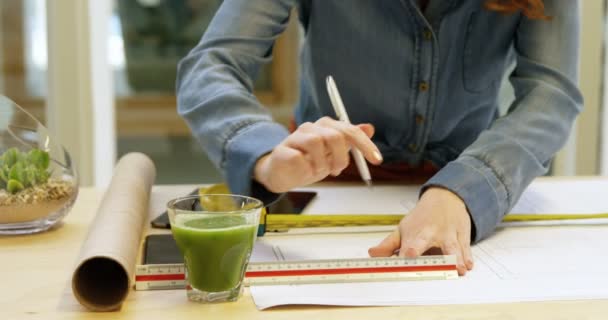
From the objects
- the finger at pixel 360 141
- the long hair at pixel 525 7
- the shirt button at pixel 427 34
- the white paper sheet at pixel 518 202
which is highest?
the long hair at pixel 525 7

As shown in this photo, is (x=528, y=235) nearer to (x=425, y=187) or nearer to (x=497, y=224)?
(x=497, y=224)

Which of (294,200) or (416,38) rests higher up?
(416,38)

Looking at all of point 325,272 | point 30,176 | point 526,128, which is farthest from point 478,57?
point 30,176


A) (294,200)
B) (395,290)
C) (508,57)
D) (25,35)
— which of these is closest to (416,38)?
(508,57)

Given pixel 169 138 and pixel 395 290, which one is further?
pixel 169 138

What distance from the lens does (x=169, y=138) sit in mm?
3922

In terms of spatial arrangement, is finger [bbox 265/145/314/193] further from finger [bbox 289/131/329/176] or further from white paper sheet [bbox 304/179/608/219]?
white paper sheet [bbox 304/179/608/219]

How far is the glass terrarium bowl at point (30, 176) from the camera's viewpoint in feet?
3.69

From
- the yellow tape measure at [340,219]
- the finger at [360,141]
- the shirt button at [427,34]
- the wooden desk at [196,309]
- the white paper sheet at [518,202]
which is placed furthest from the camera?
the shirt button at [427,34]

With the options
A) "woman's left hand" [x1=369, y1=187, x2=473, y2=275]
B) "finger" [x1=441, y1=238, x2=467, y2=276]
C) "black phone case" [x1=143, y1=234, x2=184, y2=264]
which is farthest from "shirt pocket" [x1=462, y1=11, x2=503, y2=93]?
"black phone case" [x1=143, y1=234, x2=184, y2=264]

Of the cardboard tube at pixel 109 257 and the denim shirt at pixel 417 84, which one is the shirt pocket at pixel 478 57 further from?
the cardboard tube at pixel 109 257

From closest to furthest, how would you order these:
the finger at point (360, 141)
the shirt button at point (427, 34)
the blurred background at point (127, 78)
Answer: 1. the finger at point (360, 141)
2. the shirt button at point (427, 34)
3. the blurred background at point (127, 78)

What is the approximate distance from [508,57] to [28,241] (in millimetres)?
911

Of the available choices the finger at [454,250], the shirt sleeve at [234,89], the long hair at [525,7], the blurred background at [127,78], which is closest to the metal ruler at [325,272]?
the finger at [454,250]
